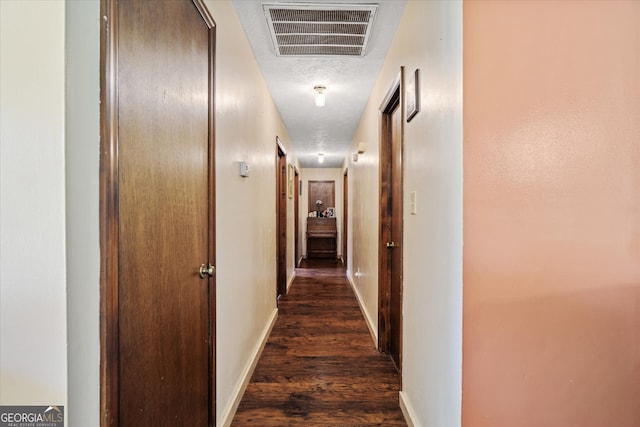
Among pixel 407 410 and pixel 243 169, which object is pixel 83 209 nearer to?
pixel 243 169

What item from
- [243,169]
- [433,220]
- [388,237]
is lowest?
[388,237]

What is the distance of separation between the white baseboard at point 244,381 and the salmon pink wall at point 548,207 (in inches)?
46.0

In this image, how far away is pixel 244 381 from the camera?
187cm

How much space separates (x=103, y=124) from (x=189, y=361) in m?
0.91

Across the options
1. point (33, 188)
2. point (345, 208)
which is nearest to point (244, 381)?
point (33, 188)

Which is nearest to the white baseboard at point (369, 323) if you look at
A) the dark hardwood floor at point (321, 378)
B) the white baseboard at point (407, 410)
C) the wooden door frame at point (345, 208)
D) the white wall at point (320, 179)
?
the dark hardwood floor at point (321, 378)

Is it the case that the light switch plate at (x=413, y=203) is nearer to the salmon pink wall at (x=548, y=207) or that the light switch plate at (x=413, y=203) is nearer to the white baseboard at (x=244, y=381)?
the salmon pink wall at (x=548, y=207)

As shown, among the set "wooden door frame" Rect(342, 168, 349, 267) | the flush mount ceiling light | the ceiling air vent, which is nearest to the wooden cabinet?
"wooden door frame" Rect(342, 168, 349, 267)

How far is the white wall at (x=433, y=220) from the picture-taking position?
1052mm

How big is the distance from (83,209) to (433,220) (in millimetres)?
1175

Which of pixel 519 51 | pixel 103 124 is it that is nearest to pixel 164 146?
pixel 103 124

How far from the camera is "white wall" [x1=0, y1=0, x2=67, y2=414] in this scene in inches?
24.3

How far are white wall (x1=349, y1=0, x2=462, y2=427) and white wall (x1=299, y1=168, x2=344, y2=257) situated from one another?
A: 5466 millimetres

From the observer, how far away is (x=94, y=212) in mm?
676
